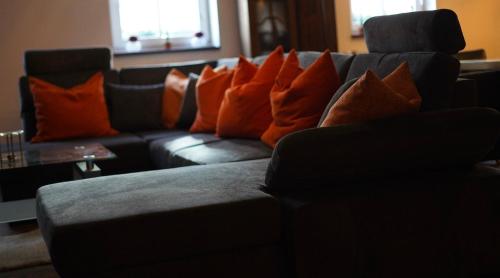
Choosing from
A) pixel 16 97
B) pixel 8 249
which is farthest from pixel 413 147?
pixel 16 97

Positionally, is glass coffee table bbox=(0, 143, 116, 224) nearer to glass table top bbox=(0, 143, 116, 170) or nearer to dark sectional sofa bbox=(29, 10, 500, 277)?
glass table top bbox=(0, 143, 116, 170)

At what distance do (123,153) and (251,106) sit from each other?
0.90 meters

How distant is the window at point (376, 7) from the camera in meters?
6.73

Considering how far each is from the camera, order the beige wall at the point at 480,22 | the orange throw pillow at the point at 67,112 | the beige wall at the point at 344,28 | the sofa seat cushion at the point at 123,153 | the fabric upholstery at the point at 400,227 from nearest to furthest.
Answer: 1. the fabric upholstery at the point at 400,227
2. the sofa seat cushion at the point at 123,153
3. the orange throw pillow at the point at 67,112
4. the beige wall at the point at 344,28
5. the beige wall at the point at 480,22

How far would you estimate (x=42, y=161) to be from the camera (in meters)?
3.45

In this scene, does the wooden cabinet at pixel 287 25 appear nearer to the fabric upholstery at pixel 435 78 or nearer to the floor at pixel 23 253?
the floor at pixel 23 253

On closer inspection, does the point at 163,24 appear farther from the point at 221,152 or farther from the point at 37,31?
the point at 221,152

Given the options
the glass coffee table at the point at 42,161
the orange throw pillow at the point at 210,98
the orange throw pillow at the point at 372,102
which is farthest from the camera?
the orange throw pillow at the point at 210,98

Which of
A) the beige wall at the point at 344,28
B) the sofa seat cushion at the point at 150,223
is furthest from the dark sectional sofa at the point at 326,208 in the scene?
the beige wall at the point at 344,28

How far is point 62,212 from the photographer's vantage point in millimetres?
2139

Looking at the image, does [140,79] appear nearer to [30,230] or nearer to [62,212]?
[30,230]

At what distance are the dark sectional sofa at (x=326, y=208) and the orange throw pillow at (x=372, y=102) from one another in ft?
0.17

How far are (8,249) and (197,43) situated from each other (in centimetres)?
361

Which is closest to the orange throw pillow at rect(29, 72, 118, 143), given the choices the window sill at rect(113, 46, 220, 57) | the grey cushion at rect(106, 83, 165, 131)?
the grey cushion at rect(106, 83, 165, 131)
